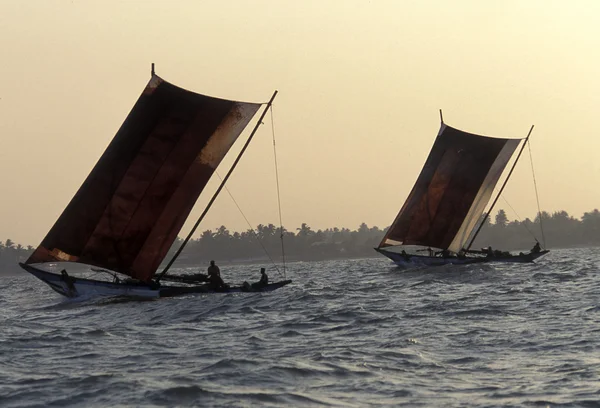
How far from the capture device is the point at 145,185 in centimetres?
3588

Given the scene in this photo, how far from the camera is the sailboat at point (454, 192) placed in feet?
211

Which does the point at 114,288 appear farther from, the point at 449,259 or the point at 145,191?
the point at 449,259

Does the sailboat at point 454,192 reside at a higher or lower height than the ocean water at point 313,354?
higher

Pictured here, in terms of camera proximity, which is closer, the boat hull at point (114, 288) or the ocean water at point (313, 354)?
the ocean water at point (313, 354)

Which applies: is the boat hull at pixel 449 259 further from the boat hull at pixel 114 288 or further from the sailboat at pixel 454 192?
the boat hull at pixel 114 288

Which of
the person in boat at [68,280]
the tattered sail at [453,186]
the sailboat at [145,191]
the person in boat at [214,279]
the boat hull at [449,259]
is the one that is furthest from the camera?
the tattered sail at [453,186]

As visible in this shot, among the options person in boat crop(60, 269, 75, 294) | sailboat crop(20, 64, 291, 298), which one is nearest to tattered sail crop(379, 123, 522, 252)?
sailboat crop(20, 64, 291, 298)

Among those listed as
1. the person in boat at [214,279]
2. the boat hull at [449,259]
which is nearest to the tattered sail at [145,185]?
the person in boat at [214,279]

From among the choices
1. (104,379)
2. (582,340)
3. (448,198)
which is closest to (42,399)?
(104,379)

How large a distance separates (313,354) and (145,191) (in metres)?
17.4

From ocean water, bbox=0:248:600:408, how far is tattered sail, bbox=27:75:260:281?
2.71m

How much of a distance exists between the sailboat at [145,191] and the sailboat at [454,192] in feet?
96.3

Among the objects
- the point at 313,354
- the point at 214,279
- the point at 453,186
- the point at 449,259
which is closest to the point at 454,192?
the point at 453,186

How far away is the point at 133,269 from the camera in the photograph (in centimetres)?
3681
